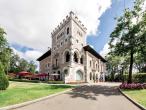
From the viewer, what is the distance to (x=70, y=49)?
47.0 meters

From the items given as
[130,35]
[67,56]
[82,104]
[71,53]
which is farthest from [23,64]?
[82,104]

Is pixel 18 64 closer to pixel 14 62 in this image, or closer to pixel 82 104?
pixel 14 62

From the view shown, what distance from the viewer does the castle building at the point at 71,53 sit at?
46.9 metres

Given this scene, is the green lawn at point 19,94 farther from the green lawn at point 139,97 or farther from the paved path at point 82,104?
the green lawn at point 139,97

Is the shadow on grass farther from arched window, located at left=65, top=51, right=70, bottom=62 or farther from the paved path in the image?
arched window, located at left=65, top=51, right=70, bottom=62

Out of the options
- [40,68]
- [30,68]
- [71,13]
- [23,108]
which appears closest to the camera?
[23,108]

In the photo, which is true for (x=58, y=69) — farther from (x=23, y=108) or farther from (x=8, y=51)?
(x=23, y=108)

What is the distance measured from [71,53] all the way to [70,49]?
957 mm

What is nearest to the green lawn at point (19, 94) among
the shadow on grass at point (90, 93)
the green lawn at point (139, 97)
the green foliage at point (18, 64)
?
the shadow on grass at point (90, 93)

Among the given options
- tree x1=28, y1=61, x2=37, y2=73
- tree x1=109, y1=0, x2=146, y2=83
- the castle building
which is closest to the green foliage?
tree x1=28, y1=61, x2=37, y2=73

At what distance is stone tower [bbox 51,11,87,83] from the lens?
154 feet

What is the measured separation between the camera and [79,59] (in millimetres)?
49156

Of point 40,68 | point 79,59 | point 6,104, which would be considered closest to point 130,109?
point 6,104

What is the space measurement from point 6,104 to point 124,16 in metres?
25.5
